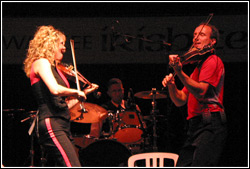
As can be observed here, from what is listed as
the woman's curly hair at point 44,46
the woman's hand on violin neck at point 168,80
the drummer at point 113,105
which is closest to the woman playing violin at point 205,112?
the woman's hand on violin neck at point 168,80

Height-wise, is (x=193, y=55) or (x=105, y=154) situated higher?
(x=193, y=55)

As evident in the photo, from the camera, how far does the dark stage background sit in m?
6.68

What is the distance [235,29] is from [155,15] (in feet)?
5.11

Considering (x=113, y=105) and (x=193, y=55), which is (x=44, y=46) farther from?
(x=113, y=105)

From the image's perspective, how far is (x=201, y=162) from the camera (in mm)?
2701

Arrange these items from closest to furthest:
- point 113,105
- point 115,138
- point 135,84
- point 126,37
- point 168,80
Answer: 1. point 168,80
2. point 115,138
3. point 113,105
4. point 126,37
5. point 135,84

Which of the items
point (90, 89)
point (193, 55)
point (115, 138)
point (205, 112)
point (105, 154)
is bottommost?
point (105, 154)

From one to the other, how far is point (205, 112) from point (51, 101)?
51.8 inches

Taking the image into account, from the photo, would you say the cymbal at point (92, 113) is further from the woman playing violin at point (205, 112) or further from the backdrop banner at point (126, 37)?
the woman playing violin at point (205, 112)

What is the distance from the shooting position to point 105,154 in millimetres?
5676

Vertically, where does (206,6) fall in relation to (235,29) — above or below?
above

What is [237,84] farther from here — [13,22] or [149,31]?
[13,22]

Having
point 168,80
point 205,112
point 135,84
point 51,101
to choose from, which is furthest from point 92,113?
point 205,112

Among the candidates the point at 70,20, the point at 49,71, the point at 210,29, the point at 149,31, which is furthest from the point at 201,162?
the point at 70,20
